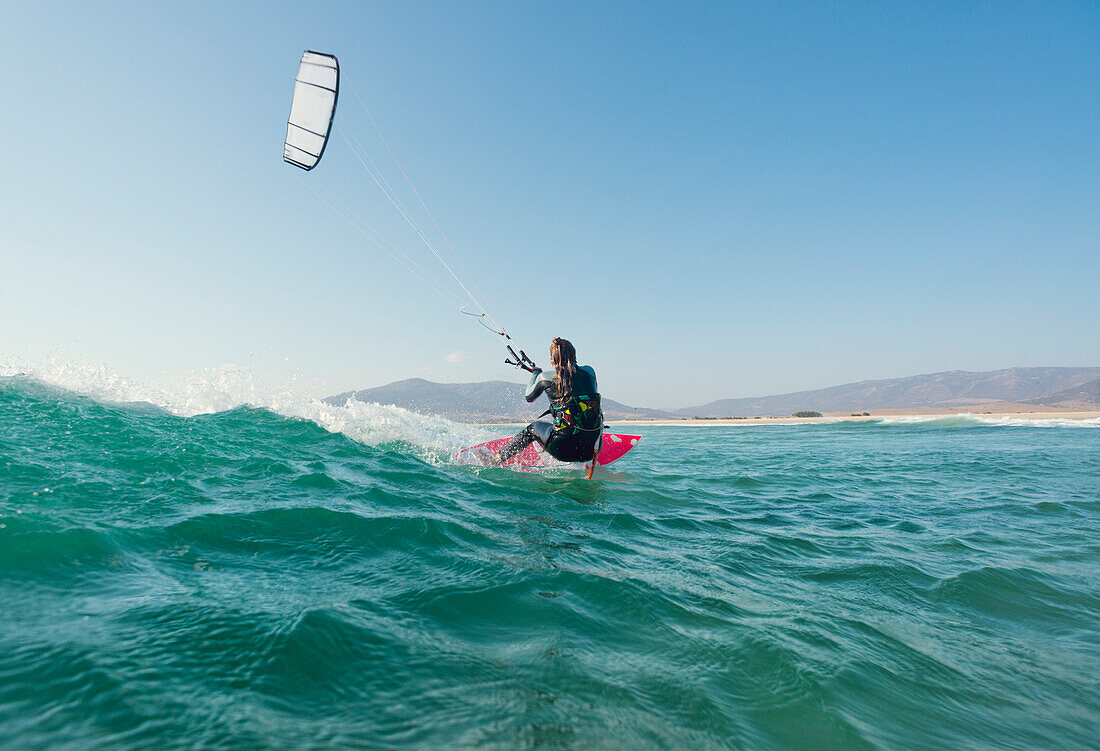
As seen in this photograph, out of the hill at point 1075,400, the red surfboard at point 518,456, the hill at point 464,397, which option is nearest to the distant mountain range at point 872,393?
the hill at point 464,397

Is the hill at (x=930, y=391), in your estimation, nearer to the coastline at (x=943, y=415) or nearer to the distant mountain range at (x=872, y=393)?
the distant mountain range at (x=872, y=393)

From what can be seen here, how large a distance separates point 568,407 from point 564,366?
32.6 inches

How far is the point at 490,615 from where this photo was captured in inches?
127

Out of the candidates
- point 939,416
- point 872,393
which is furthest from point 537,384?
point 872,393

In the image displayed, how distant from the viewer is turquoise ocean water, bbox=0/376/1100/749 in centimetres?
208

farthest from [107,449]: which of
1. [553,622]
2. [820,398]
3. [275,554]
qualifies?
[820,398]

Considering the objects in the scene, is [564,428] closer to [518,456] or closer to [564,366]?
[564,366]

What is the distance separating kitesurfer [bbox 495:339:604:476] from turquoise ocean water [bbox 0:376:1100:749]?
7.52 ft

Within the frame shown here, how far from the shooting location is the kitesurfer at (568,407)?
948 centimetres

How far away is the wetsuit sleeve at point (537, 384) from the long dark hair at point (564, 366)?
0.86 ft

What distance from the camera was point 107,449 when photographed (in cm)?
627

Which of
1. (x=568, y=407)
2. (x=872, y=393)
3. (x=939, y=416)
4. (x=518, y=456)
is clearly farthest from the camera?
(x=872, y=393)

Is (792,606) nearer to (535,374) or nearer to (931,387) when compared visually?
(535,374)

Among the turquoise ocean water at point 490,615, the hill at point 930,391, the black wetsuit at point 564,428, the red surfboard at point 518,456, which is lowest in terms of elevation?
the turquoise ocean water at point 490,615
